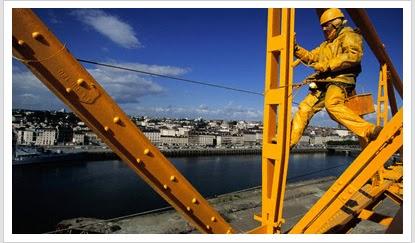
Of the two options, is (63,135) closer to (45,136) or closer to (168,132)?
(45,136)

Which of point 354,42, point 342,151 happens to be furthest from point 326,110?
point 342,151

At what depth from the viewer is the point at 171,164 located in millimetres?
3193

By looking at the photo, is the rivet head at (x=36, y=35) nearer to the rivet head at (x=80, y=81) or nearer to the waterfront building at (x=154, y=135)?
the rivet head at (x=80, y=81)

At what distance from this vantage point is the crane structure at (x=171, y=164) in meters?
2.36

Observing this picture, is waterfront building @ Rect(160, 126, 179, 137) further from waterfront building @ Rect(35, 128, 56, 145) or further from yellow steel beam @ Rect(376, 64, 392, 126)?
yellow steel beam @ Rect(376, 64, 392, 126)

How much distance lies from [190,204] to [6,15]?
7.16ft

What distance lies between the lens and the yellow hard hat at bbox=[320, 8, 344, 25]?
392 cm

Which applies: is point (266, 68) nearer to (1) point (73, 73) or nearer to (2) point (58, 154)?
(1) point (73, 73)

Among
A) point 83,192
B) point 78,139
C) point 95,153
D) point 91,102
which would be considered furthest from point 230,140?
point 91,102

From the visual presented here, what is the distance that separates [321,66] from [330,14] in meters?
0.58

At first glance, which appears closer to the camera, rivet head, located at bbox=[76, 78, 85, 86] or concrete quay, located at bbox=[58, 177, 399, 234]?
rivet head, located at bbox=[76, 78, 85, 86]

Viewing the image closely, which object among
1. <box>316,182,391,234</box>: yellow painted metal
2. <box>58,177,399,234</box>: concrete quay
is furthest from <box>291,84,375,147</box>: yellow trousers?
<box>58,177,399,234</box>: concrete quay

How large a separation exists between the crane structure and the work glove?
533 mm

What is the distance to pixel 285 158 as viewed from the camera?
11.9 ft
